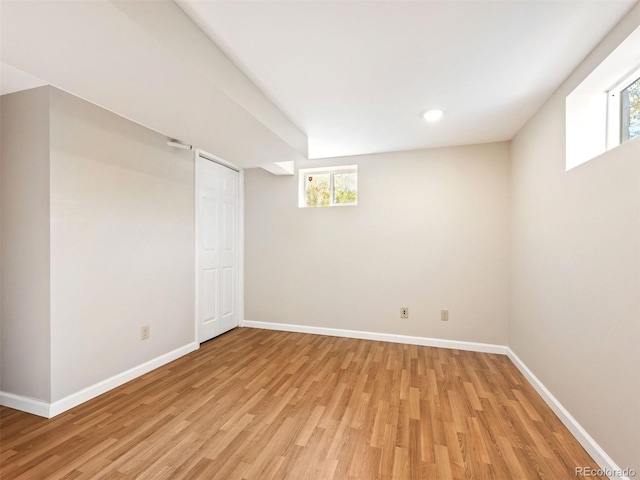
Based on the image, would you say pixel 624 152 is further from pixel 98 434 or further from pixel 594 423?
pixel 98 434

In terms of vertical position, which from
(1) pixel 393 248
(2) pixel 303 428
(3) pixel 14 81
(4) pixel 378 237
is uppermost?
(3) pixel 14 81

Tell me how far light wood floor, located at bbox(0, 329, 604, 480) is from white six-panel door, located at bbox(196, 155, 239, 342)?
2.75 ft

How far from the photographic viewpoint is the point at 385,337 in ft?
11.6


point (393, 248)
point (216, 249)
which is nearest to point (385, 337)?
point (393, 248)

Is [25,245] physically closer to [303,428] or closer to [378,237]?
[303,428]

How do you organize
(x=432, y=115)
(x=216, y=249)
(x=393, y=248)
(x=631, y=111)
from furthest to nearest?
(x=216, y=249)
(x=393, y=248)
(x=432, y=115)
(x=631, y=111)

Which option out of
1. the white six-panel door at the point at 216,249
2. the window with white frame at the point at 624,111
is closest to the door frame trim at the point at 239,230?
the white six-panel door at the point at 216,249

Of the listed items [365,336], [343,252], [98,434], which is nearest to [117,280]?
[98,434]

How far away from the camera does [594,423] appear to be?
5.22ft

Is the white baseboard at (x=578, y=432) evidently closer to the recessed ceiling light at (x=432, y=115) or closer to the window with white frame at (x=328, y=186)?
the recessed ceiling light at (x=432, y=115)

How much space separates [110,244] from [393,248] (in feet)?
9.54

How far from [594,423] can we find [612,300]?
73cm

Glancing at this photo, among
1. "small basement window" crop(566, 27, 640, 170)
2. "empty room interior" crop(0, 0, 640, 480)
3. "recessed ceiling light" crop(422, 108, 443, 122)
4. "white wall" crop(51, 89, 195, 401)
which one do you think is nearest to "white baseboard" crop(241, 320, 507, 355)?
"empty room interior" crop(0, 0, 640, 480)

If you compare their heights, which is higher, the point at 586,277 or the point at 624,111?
the point at 624,111
